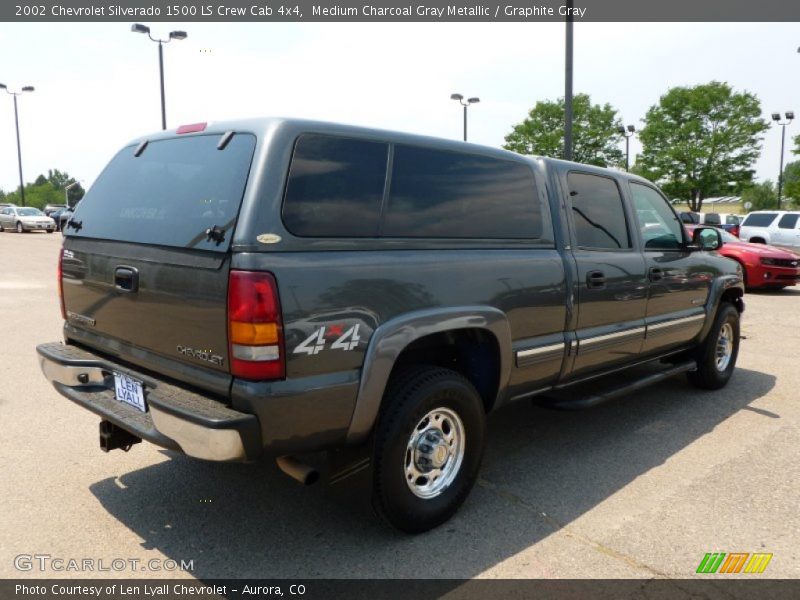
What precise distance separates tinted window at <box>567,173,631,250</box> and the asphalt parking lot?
141 cm

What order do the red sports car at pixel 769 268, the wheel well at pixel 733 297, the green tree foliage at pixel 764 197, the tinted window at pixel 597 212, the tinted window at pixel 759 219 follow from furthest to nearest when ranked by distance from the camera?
the green tree foliage at pixel 764 197 → the tinted window at pixel 759 219 → the red sports car at pixel 769 268 → the wheel well at pixel 733 297 → the tinted window at pixel 597 212

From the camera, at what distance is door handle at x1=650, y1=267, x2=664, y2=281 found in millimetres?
4641

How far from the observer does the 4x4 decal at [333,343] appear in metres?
2.57

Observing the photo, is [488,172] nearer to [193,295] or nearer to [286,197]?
[286,197]

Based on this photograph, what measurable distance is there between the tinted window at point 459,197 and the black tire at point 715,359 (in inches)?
106

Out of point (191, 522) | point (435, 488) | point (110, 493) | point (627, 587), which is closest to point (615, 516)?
point (627, 587)

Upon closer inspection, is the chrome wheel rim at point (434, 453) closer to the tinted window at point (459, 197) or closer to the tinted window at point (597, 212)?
the tinted window at point (459, 197)

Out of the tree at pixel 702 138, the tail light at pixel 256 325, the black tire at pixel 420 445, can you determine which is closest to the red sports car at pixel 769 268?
the black tire at pixel 420 445

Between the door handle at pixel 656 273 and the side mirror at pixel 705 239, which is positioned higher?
the side mirror at pixel 705 239

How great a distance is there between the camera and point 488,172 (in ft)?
11.8

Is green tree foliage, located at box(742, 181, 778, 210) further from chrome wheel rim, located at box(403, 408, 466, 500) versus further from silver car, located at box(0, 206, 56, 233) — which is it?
chrome wheel rim, located at box(403, 408, 466, 500)

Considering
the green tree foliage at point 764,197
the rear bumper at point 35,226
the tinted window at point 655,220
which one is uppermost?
the green tree foliage at point 764,197

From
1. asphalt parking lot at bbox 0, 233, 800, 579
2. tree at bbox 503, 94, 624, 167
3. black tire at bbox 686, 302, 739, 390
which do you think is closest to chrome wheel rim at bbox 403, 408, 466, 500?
asphalt parking lot at bbox 0, 233, 800, 579

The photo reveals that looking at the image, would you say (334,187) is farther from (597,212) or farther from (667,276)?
(667,276)
